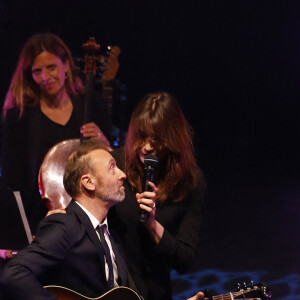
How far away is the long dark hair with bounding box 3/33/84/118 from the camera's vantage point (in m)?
3.67

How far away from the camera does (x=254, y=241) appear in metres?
5.79

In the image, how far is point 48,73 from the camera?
3.65m

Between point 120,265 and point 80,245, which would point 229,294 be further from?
point 80,245

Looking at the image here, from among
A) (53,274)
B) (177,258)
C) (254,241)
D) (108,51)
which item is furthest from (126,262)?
(254,241)

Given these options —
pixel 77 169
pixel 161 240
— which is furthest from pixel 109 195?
pixel 161 240

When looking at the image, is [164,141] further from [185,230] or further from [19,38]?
[19,38]

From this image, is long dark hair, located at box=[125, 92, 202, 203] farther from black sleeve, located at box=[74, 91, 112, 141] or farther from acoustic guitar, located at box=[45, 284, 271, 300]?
black sleeve, located at box=[74, 91, 112, 141]

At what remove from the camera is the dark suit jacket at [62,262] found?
2160 mm

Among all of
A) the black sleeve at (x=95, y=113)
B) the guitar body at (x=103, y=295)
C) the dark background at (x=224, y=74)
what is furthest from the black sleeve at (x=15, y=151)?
the dark background at (x=224, y=74)

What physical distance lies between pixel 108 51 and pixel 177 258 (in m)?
1.94

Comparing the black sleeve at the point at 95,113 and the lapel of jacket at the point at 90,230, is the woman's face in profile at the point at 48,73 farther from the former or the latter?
the lapel of jacket at the point at 90,230

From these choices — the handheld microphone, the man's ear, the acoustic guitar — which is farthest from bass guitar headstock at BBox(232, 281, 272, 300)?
the man's ear

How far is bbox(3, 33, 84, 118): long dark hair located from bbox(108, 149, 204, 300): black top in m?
1.25

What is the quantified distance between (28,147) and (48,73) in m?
0.47
